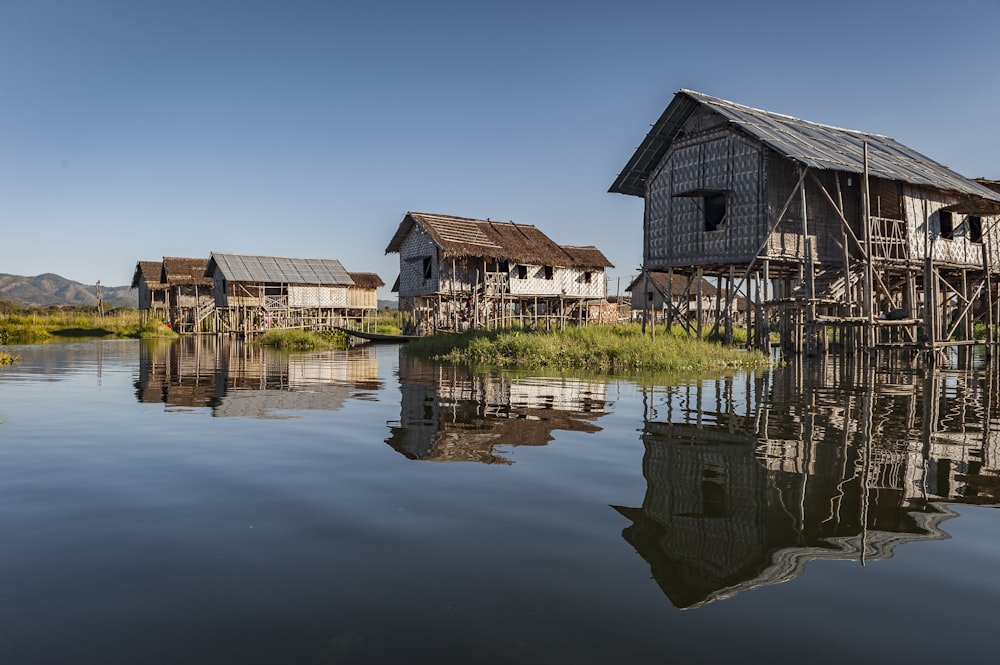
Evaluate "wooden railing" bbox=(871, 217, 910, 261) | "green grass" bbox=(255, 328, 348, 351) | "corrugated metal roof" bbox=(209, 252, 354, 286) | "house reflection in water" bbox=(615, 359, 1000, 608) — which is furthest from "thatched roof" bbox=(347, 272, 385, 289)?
"house reflection in water" bbox=(615, 359, 1000, 608)

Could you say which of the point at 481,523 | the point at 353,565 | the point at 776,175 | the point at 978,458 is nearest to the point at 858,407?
the point at 978,458

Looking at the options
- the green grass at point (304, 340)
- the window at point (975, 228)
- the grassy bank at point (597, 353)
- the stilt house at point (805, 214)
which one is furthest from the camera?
the green grass at point (304, 340)

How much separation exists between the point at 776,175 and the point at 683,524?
17.2 meters

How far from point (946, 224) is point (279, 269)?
35203 millimetres

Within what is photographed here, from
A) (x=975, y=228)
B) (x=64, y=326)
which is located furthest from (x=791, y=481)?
(x=64, y=326)

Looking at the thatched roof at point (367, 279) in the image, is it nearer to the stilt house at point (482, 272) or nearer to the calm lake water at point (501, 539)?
the stilt house at point (482, 272)

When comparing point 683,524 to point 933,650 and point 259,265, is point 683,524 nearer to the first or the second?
point 933,650

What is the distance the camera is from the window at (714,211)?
2044cm

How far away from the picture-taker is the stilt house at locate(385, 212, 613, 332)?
105 ft

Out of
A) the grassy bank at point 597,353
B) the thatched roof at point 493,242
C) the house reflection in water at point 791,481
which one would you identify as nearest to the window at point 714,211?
the grassy bank at point 597,353

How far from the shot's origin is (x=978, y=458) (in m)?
6.07

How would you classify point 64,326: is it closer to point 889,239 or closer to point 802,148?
point 802,148

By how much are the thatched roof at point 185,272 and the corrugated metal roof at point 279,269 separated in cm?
292

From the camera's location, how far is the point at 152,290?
166 ft
